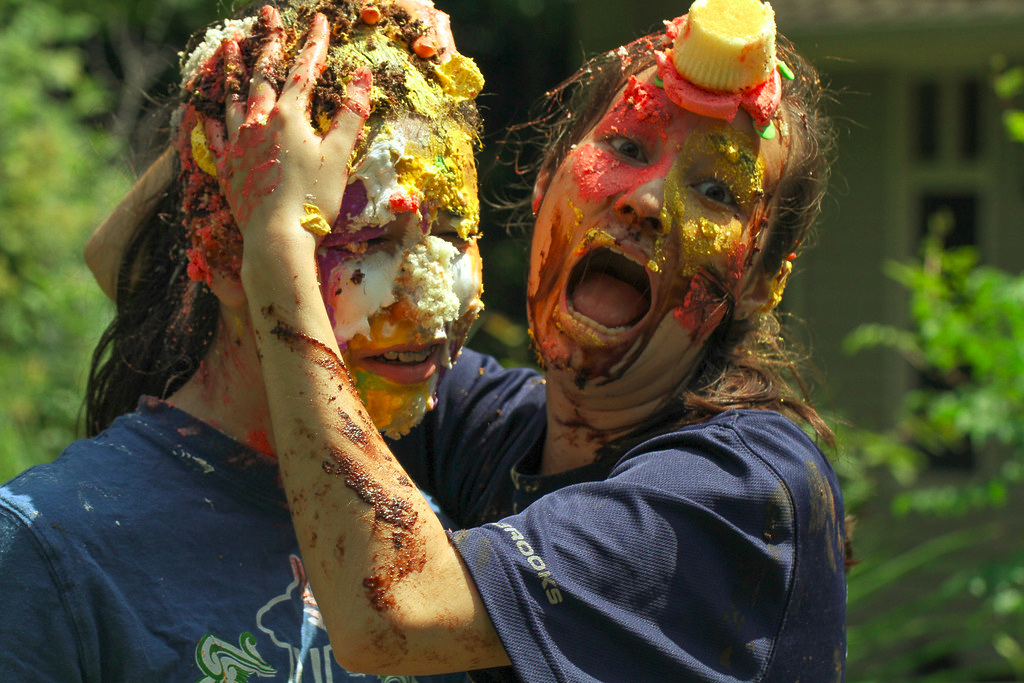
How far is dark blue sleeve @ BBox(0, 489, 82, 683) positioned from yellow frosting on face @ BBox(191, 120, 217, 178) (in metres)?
0.68

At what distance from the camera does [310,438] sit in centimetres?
151

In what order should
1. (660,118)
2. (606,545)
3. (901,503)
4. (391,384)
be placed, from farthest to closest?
(901,503), (660,118), (391,384), (606,545)

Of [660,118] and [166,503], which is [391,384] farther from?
[660,118]

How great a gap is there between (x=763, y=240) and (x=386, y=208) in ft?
3.33

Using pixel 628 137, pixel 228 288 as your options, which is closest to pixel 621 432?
pixel 628 137

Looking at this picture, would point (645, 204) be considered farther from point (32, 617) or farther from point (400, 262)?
point (32, 617)

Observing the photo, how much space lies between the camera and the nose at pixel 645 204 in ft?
6.70

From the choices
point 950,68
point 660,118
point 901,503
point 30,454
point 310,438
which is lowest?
point 901,503

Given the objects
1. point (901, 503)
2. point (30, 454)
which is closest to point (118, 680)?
point (30, 454)

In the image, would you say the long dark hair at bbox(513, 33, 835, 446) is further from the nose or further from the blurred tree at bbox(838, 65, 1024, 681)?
the blurred tree at bbox(838, 65, 1024, 681)

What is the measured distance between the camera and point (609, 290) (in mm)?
2219

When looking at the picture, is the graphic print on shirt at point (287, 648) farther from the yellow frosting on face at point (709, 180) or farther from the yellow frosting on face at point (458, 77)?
the yellow frosting on face at point (709, 180)

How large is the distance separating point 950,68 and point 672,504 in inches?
261

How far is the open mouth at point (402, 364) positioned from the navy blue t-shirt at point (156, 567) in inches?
10.5
